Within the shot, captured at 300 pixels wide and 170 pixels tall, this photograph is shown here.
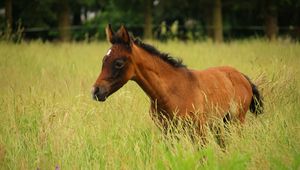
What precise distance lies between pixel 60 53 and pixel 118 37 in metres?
8.19

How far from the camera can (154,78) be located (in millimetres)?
5645

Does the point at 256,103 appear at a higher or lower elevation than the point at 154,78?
lower

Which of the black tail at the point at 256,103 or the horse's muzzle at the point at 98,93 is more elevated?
the horse's muzzle at the point at 98,93

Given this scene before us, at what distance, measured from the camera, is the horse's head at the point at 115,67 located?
17.3 ft

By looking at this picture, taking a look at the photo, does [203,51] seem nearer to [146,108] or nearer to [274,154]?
[146,108]

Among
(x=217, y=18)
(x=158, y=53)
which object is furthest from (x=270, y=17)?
(x=158, y=53)

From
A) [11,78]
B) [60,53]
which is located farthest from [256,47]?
[11,78]

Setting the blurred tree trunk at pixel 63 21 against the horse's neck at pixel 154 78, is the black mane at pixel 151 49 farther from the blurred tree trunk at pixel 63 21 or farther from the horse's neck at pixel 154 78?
the blurred tree trunk at pixel 63 21

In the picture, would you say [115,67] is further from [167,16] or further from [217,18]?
[167,16]

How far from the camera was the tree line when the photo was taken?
21938mm

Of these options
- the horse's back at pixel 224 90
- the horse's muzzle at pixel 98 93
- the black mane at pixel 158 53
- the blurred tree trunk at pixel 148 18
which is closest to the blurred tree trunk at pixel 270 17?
the blurred tree trunk at pixel 148 18

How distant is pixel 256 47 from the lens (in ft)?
45.2

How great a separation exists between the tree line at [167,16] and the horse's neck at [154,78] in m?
7.21

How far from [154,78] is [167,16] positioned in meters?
26.8
